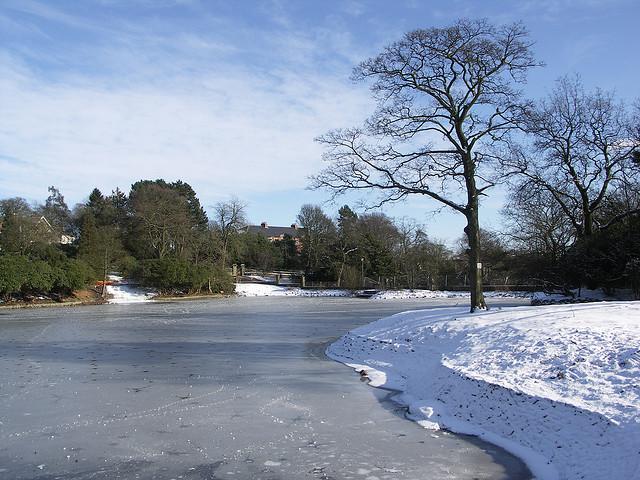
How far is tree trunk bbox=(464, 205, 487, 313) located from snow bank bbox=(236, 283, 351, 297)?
42048mm

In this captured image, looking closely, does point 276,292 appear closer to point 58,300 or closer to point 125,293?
point 125,293

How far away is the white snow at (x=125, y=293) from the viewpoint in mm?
46156

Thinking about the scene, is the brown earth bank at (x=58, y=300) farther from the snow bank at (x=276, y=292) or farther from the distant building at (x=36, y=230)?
the snow bank at (x=276, y=292)

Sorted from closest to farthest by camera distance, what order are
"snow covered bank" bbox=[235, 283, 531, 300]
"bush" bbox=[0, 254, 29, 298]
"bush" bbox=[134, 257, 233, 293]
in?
1. "bush" bbox=[0, 254, 29, 298]
2. "bush" bbox=[134, 257, 233, 293]
3. "snow covered bank" bbox=[235, 283, 531, 300]

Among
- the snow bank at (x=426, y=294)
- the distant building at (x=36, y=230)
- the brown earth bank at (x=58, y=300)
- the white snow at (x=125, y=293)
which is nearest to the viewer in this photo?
the brown earth bank at (x=58, y=300)

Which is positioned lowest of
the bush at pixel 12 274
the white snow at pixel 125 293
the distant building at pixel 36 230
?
the white snow at pixel 125 293

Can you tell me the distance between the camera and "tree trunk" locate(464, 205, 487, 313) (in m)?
16.6

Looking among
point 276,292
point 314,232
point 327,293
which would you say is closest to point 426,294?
point 327,293

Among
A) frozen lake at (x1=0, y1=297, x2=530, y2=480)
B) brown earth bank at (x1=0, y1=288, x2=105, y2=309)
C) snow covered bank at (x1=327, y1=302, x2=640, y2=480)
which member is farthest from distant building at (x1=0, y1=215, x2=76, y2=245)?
snow covered bank at (x1=327, y1=302, x2=640, y2=480)

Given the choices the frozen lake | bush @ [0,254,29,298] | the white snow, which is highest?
bush @ [0,254,29,298]

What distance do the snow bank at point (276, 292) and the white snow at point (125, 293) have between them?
423 inches

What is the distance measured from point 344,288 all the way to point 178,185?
28745 mm

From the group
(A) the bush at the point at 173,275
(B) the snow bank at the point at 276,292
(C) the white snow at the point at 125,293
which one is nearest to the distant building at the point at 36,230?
(C) the white snow at the point at 125,293

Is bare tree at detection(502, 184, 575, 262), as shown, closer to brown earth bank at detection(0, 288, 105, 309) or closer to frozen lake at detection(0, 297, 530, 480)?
frozen lake at detection(0, 297, 530, 480)
